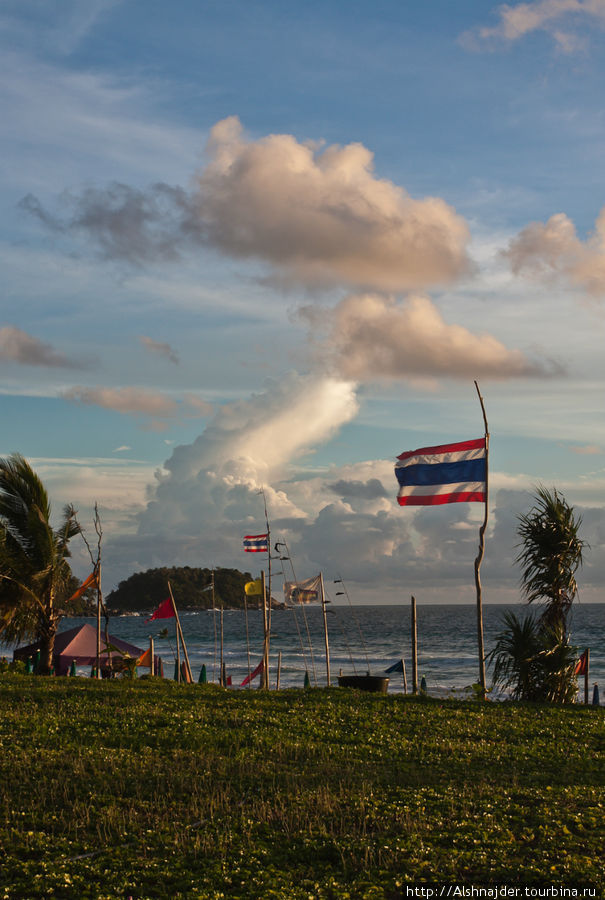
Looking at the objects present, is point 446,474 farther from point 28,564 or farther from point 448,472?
point 28,564

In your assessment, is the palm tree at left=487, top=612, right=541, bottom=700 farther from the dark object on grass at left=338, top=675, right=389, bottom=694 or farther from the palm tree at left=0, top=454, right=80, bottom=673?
the palm tree at left=0, top=454, right=80, bottom=673

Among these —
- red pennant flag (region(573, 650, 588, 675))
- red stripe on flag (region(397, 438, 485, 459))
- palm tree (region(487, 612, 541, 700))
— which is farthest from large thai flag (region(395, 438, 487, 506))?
red pennant flag (region(573, 650, 588, 675))

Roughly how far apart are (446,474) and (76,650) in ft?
66.1

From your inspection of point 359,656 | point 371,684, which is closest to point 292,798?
point 371,684

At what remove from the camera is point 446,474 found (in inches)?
880

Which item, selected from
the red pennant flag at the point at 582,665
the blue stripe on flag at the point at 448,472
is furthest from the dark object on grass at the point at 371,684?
the blue stripe on flag at the point at 448,472

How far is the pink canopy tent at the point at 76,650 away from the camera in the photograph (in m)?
34.2

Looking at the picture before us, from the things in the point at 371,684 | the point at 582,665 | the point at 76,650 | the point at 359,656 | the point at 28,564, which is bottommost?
the point at 359,656

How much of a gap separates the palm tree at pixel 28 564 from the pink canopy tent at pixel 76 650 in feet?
14.4

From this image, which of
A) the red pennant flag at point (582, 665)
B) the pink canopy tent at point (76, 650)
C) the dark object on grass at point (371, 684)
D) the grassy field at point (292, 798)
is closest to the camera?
the grassy field at point (292, 798)

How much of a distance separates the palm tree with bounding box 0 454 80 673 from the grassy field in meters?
9.13

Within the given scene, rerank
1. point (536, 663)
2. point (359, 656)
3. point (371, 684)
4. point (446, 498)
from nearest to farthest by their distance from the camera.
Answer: point (536, 663), point (446, 498), point (371, 684), point (359, 656)

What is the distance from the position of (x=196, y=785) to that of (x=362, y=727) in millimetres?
5784

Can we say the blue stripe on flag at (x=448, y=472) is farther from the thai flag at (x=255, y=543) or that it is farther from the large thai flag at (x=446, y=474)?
the thai flag at (x=255, y=543)
